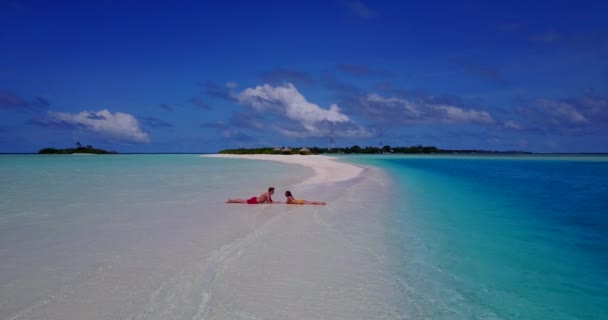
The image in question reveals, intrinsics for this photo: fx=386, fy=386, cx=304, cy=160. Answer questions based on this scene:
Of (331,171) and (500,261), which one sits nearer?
(500,261)

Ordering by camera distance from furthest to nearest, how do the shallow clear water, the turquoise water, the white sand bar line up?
the white sand bar
the turquoise water
the shallow clear water

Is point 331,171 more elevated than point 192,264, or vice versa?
point 331,171

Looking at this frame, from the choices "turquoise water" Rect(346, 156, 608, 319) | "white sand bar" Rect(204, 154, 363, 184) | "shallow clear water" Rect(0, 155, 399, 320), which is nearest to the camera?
"shallow clear water" Rect(0, 155, 399, 320)

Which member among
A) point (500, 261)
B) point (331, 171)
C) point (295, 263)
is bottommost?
point (500, 261)

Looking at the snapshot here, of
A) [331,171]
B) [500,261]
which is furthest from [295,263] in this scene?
[331,171]

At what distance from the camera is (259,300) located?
15.3 feet

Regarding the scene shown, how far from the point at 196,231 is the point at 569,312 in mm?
6725

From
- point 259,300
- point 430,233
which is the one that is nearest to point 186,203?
point 430,233

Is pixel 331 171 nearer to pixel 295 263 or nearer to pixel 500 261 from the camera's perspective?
pixel 500 261

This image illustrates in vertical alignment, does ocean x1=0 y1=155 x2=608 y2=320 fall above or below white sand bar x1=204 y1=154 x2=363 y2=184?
below

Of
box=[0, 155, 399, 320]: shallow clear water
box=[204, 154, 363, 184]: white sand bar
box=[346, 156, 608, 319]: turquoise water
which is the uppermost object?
box=[204, 154, 363, 184]: white sand bar

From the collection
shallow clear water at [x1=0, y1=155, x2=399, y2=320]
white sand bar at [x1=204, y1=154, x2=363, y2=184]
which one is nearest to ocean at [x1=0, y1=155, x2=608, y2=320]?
shallow clear water at [x1=0, y1=155, x2=399, y2=320]

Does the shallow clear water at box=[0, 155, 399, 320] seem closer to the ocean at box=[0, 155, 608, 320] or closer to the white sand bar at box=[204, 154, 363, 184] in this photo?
the ocean at box=[0, 155, 608, 320]

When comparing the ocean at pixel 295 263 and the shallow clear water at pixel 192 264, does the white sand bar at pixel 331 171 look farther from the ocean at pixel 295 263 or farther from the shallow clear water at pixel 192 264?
the shallow clear water at pixel 192 264
